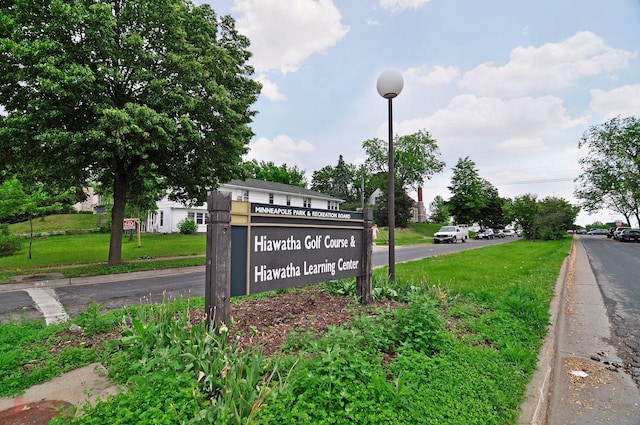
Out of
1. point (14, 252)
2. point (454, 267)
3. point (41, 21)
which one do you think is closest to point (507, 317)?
point (454, 267)

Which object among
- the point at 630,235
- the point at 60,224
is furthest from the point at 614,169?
the point at 60,224

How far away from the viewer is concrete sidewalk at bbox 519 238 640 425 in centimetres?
298

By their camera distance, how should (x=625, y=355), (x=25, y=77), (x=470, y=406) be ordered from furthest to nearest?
(x=25, y=77), (x=625, y=355), (x=470, y=406)

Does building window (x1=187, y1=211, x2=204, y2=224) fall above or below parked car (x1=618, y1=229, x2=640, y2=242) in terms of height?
above

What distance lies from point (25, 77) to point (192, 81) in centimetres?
438

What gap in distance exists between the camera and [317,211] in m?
4.78

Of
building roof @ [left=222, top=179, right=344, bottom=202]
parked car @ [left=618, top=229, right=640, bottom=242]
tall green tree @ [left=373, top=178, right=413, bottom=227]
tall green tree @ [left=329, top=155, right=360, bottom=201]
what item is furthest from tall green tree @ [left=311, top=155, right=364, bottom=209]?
parked car @ [left=618, top=229, right=640, bottom=242]

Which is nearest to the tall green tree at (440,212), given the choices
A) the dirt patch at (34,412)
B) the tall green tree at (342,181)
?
the tall green tree at (342,181)

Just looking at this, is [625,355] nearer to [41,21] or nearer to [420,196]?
[41,21]

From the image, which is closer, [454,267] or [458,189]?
[454,267]

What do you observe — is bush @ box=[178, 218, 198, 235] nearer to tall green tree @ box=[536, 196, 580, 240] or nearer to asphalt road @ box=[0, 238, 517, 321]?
asphalt road @ box=[0, 238, 517, 321]

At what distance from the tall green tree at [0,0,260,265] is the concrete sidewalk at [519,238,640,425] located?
10.2 m

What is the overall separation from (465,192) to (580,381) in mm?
67007

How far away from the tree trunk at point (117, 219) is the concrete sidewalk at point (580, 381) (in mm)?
13235
